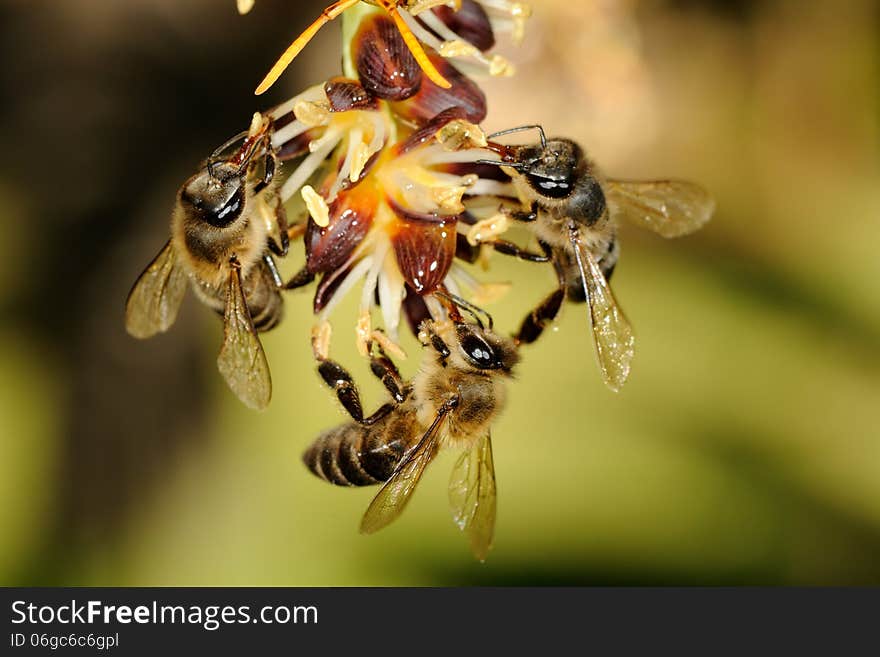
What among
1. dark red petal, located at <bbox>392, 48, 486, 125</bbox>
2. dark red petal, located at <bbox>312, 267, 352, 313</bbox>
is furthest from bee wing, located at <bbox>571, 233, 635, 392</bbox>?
dark red petal, located at <bbox>312, 267, 352, 313</bbox>

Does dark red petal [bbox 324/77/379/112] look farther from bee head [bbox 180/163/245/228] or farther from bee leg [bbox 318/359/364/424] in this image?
bee leg [bbox 318/359/364/424]

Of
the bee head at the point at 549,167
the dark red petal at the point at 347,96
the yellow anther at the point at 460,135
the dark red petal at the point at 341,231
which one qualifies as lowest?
the bee head at the point at 549,167

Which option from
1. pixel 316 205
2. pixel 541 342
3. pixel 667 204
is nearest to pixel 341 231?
pixel 316 205

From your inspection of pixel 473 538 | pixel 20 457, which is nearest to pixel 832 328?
pixel 473 538

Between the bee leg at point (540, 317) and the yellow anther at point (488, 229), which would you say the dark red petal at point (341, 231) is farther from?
the bee leg at point (540, 317)

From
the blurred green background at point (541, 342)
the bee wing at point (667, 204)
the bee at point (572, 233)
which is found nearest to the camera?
the bee at point (572, 233)

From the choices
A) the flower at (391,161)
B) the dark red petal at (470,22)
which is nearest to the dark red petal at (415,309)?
the flower at (391,161)
